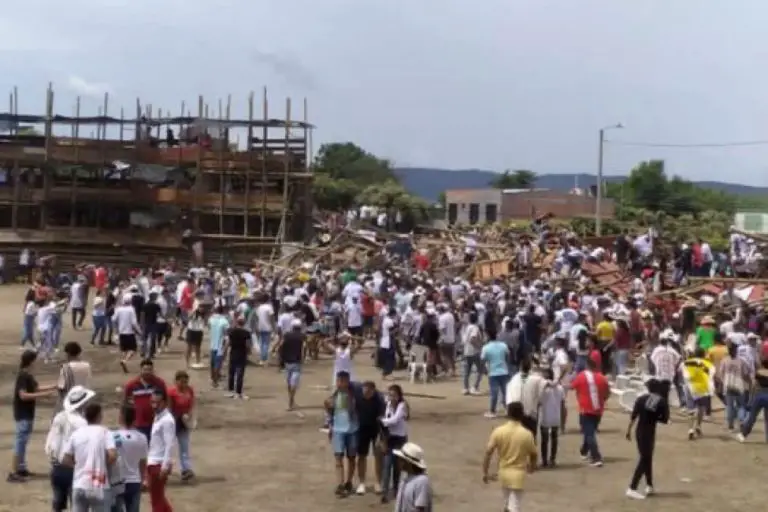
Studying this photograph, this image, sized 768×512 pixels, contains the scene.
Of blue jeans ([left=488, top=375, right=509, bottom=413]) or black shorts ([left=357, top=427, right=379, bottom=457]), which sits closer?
black shorts ([left=357, top=427, right=379, bottom=457])

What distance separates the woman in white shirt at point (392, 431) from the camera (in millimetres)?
13375

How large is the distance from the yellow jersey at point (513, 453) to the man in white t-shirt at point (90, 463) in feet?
12.9

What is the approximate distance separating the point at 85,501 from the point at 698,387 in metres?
10.7

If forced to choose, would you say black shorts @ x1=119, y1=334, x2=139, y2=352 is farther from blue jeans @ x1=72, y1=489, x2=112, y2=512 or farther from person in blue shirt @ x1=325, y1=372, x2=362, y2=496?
blue jeans @ x1=72, y1=489, x2=112, y2=512

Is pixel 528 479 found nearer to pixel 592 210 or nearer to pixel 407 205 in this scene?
pixel 407 205

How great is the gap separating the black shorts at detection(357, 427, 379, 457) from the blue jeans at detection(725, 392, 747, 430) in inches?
274

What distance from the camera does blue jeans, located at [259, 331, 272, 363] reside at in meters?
24.5

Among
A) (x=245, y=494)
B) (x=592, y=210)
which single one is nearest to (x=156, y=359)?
(x=245, y=494)

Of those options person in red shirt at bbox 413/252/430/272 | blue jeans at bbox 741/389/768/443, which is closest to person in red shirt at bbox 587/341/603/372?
blue jeans at bbox 741/389/768/443

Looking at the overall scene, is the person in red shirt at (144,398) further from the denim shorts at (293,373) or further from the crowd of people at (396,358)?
the denim shorts at (293,373)

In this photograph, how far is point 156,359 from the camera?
25.3 metres

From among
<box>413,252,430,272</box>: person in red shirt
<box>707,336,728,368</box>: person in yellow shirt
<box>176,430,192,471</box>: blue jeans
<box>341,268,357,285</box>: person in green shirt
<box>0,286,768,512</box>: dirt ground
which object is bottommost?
<box>0,286,768,512</box>: dirt ground

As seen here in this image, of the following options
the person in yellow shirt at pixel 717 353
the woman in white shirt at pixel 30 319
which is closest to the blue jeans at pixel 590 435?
the person in yellow shirt at pixel 717 353

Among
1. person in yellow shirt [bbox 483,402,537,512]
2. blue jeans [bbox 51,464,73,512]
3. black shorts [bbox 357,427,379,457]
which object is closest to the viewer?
blue jeans [bbox 51,464,73,512]
